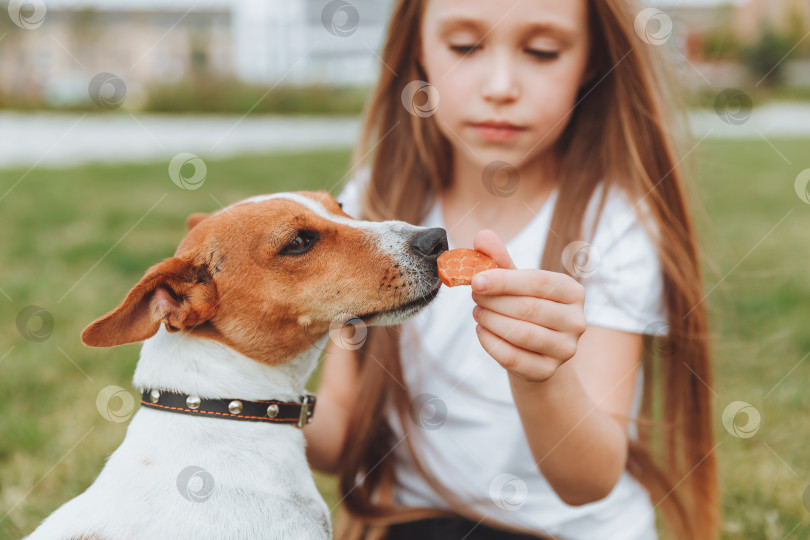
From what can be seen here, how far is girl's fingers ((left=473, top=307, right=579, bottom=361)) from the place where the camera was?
5.19ft

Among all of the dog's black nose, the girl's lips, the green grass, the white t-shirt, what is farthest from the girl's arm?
the girl's lips

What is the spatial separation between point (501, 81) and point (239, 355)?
106 cm

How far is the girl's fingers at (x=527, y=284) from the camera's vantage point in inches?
60.6

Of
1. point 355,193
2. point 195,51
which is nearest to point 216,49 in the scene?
point 195,51

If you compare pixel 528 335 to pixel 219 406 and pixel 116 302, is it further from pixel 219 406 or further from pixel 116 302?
pixel 116 302

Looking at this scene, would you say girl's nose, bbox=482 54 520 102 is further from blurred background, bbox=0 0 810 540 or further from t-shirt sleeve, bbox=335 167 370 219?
t-shirt sleeve, bbox=335 167 370 219

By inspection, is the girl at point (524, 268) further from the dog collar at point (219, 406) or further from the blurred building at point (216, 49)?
the blurred building at point (216, 49)

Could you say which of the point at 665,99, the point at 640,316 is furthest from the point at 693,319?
the point at 665,99

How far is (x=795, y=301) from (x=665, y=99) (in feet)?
9.03

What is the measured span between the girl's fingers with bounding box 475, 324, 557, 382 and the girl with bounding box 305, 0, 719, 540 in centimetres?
44

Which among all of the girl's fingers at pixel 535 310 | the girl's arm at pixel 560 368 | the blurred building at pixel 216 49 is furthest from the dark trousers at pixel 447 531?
the blurred building at pixel 216 49

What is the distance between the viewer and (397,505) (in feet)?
8.80

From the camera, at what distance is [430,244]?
195cm

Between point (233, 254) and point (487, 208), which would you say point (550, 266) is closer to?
point (487, 208)
